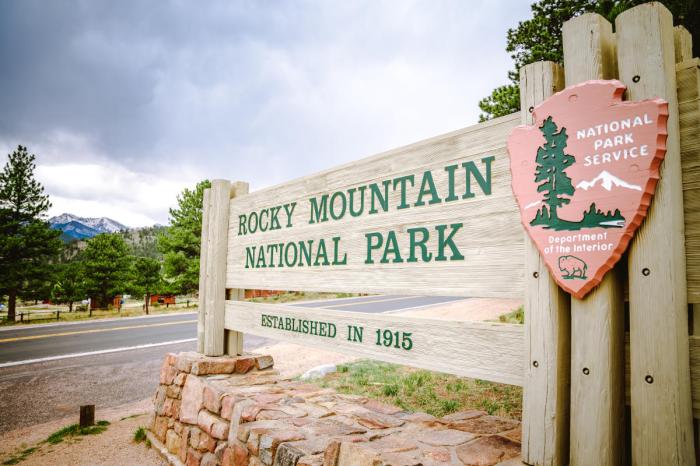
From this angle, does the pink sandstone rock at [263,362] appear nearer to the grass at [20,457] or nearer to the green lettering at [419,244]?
the green lettering at [419,244]

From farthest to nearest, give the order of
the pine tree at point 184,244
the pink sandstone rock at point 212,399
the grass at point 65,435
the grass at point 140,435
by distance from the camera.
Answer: the pine tree at point 184,244 < the grass at point 140,435 < the grass at point 65,435 < the pink sandstone rock at point 212,399

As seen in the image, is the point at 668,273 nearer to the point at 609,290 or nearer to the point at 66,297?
the point at 609,290

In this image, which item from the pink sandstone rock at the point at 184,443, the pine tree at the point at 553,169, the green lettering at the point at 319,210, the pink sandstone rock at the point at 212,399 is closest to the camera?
the pine tree at the point at 553,169

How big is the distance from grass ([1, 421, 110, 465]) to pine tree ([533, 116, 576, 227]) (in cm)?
487

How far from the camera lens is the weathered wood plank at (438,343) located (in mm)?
1780

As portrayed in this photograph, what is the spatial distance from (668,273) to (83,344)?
12.7 metres

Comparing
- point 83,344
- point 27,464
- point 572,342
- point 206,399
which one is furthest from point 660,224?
point 83,344

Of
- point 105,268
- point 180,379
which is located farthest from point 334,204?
point 105,268

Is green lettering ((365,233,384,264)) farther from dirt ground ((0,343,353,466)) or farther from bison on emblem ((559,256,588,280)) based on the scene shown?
dirt ground ((0,343,353,466))

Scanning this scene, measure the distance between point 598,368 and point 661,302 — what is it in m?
0.31

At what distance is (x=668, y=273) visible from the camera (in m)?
1.29

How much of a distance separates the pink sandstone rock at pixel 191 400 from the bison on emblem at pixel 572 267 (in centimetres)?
312

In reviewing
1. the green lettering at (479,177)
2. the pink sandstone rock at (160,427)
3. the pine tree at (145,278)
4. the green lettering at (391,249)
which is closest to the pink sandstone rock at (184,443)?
the pink sandstone rock at (160,427)

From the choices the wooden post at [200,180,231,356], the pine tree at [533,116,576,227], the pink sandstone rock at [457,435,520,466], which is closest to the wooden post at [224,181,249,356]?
the wooden post at [200,180,231,356]
